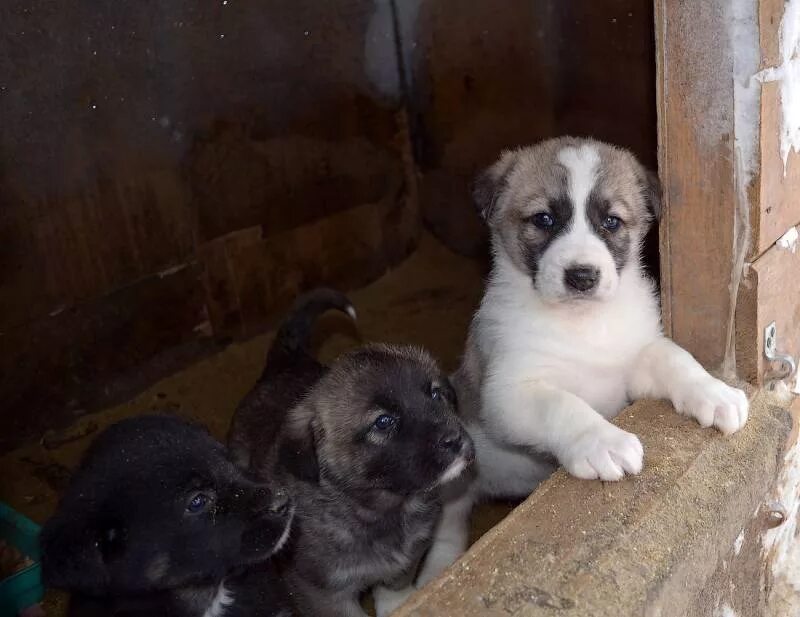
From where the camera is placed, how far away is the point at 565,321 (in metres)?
3.53

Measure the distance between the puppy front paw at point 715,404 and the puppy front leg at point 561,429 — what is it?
281 millimetres

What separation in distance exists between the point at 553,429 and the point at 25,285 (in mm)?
3219

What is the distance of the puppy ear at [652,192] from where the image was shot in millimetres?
3279

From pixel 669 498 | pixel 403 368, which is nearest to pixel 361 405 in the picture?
pixel 403 368

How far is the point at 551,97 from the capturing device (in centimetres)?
580

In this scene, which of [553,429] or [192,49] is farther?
[192,49]

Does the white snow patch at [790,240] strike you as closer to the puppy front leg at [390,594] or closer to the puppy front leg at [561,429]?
the puppy front leg at [561,429]

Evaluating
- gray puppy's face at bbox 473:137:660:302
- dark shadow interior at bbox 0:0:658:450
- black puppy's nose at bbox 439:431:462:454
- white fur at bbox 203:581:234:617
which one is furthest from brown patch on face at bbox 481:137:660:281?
dark shadow interior at bbox 0:0:658:450

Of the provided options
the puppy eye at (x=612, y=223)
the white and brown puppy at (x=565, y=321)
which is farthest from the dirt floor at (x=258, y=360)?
the puppy eye at (x=612, y=223)

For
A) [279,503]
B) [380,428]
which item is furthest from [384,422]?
[279,503]

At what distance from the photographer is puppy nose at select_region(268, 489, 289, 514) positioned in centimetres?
286

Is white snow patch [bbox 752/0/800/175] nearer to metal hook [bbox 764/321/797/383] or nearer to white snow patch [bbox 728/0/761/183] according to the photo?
white snow patch [bbox 728/0/761/183]

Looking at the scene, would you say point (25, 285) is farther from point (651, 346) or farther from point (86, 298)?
point (651, 346)

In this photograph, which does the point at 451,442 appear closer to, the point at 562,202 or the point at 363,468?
the point at 363,468
